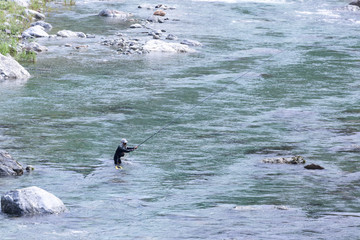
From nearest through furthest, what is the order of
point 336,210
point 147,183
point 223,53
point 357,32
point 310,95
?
1. point 336,210
2. point 147,183
3. point 310,95
4. point 223,53
5. point 357,32

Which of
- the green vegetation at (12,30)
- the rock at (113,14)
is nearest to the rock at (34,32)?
the green vegetation at (12,30)

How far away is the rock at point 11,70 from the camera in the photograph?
2272 centimetres

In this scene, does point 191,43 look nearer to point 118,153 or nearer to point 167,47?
point 167,47

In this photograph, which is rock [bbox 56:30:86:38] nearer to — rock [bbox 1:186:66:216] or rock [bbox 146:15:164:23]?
rock [bbox 146:15:164:23]

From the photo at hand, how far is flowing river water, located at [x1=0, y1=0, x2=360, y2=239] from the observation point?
10.8m

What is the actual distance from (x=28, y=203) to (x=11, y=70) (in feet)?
42.0

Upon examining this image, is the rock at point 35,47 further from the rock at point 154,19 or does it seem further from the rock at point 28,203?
the rock at point 28,203

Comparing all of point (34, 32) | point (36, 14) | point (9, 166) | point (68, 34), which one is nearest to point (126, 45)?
point (68, 34)

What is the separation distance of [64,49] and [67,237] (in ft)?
62.4

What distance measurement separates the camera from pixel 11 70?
75.2ft

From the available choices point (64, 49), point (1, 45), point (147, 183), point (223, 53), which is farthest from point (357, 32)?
point (147, 183)

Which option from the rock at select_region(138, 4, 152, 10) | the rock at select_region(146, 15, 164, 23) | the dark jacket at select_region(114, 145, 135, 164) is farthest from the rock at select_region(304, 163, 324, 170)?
the rock at select_region(138, 4, 152, 10)

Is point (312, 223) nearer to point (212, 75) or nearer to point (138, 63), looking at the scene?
point (212, 75)

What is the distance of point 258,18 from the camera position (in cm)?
3678
